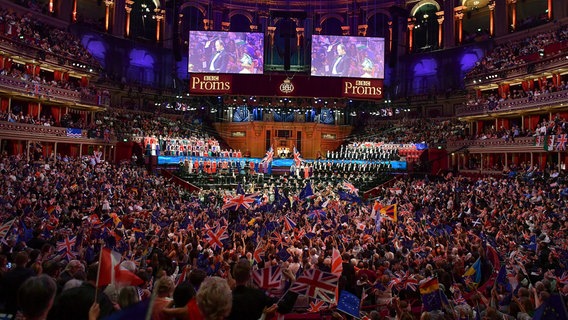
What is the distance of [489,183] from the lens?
95.0 ft

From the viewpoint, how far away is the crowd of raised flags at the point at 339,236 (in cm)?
762

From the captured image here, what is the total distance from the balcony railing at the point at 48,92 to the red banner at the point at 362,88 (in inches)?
944

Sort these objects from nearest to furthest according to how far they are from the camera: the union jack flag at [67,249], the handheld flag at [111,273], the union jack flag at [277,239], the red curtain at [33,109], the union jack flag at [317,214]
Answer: the handheld flag at [111,273] → the union jack flag at [67,249] → the union jack flag at [277,239] → the union jack flag at [317,214] → the red curtain at [33,109]

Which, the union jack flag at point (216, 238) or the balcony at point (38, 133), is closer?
the union jack flag at point (216, 238)

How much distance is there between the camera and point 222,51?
4669cm

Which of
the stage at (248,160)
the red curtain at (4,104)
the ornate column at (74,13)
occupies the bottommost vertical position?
the stage at (248,160)

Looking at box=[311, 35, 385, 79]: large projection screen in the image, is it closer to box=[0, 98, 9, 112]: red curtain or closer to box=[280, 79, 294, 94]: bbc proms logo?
box=[280, 79, 294, 94]: bbc proms logo

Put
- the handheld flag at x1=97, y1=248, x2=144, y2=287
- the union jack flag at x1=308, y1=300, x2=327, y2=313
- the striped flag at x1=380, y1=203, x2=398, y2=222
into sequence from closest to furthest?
the handheld flag at x1=97, y1=248, x2=144, y2=287, the union jack flag at x1=308, y1=300, x2=327, y2=313, the striped flag at x1=380, y1=203, x2=398, y2=222

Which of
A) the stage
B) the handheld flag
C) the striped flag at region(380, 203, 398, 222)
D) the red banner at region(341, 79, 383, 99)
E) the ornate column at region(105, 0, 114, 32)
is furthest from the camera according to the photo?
the ornate column at region(105, 0, 114, 32)

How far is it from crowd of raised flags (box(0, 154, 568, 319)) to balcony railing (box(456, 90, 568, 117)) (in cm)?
805

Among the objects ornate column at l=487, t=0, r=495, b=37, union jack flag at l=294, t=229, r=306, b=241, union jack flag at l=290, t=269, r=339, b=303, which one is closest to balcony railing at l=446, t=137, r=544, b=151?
ornate column at l=487, t=0, r=495, b=37

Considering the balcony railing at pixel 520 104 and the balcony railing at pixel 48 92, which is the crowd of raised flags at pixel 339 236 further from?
the balcony railing at pixel 48 92

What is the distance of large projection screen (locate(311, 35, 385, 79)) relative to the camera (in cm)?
4722

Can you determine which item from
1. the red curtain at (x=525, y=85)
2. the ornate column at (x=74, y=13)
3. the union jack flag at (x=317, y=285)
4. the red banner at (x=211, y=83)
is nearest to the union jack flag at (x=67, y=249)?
the union jack flag at (x=317, y=285)
